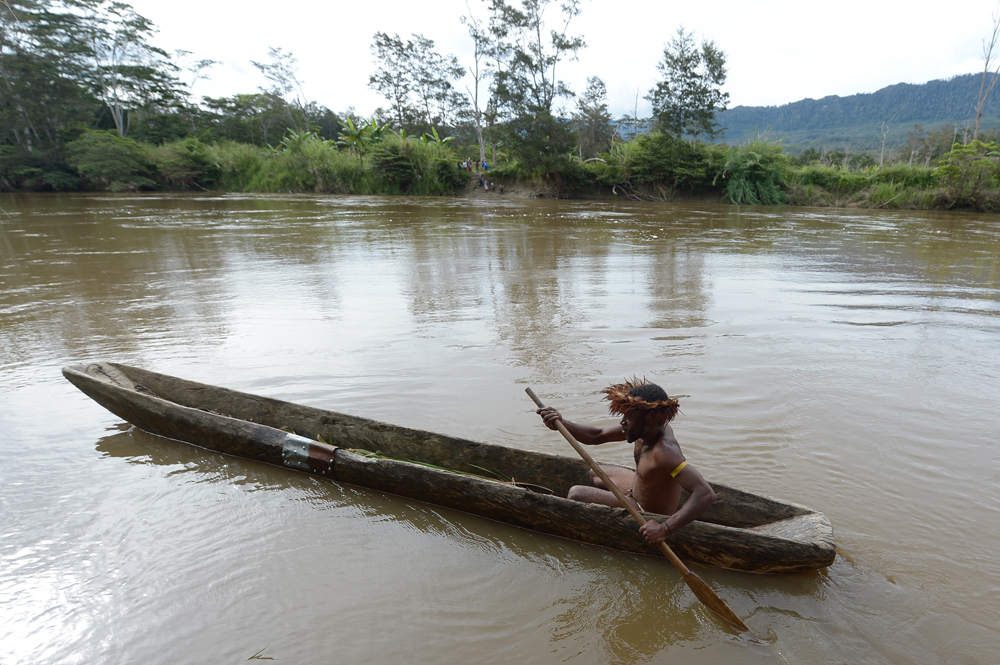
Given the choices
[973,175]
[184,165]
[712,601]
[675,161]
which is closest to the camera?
[712,601]

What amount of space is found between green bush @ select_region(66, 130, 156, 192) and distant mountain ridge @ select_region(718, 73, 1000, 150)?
96530 mm

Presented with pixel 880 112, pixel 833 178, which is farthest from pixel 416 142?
pixel 880 112

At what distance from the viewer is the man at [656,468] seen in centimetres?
207

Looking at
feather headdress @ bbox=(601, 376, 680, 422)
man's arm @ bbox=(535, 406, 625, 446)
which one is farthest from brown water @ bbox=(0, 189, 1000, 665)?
feather headdress @ bbox=(601, 376, 680, 422)

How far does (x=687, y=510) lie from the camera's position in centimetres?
206

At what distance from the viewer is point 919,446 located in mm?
3045

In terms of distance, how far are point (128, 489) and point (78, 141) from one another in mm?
34350

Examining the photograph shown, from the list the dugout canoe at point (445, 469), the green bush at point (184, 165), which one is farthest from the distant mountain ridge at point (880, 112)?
the dugout canoe at point (445, 469)

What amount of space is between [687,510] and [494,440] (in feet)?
4.83

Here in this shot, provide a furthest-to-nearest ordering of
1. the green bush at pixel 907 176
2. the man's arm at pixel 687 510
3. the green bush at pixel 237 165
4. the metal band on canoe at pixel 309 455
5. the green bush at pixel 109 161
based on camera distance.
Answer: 1. the green bush at pixel 237 165
2. the green bush at pixel 109 161
3. the green bush at pixel 907 176
4. the metal band on canoe at pixel 309 455
5. the man's arm at pixel 687 510

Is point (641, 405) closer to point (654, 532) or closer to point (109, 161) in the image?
point (654, 532)

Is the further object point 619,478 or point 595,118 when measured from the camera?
point 595,118

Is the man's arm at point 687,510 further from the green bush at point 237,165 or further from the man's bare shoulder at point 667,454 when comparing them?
the green bush at point 237,165

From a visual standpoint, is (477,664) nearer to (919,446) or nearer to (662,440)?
(662,440)
